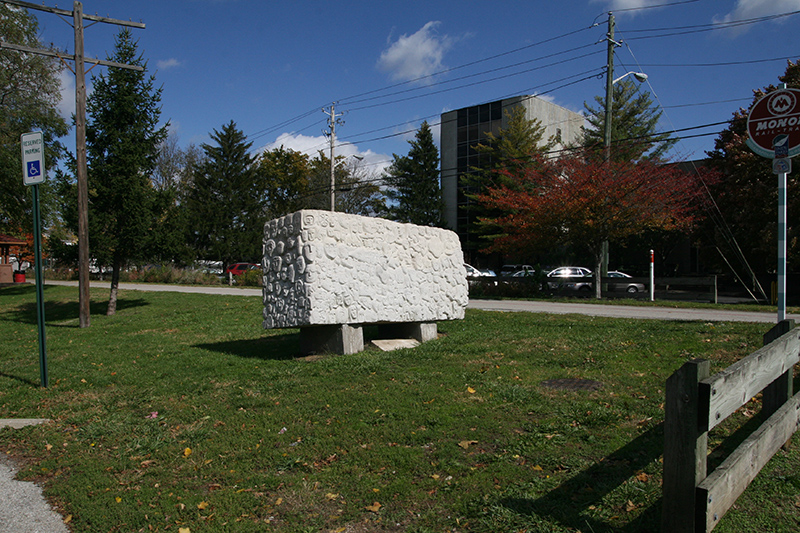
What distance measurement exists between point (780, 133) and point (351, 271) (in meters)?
6.00

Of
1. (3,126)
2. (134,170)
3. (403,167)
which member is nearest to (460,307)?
(134,170)

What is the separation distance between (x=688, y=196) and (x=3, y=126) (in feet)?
93.7

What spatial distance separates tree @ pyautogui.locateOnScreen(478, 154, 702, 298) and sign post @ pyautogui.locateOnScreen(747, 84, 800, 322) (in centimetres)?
1283

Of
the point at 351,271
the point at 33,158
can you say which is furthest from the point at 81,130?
the point at 351,271

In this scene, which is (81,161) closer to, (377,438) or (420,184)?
(377,438)

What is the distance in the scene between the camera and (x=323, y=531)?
3.37 metres

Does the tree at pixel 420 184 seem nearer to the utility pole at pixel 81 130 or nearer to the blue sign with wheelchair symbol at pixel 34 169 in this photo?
the utility pole at pixel 81 130

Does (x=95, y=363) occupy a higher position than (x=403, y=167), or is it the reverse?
(x=403, y=167)

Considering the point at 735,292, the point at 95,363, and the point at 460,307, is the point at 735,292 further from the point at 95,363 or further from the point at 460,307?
the point at 95,363

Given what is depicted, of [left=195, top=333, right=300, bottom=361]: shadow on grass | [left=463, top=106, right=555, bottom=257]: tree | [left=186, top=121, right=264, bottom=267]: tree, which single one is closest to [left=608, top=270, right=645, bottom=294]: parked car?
[left=463, top=106, right=555, bottom=257]: tree

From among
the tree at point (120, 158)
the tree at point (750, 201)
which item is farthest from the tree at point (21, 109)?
the tree at point (750, 201)

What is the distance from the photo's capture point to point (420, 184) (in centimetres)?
4422

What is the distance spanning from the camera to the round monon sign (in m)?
6.38

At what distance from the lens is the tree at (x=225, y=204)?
1705 inches
